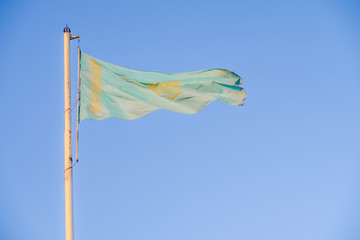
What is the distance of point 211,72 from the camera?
16047 mm

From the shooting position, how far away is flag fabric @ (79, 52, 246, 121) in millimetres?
13052

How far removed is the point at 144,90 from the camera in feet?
47.2

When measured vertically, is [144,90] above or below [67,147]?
above

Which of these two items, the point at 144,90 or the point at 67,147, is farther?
the point at 144,90

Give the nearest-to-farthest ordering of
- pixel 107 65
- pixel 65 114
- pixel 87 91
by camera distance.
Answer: pixel 65 114 → pixel 87 91 → pixel 107 65

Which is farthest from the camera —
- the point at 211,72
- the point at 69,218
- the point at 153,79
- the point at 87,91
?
the point at 211,72

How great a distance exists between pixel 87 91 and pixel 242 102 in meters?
5.80

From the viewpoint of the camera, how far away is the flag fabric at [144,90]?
13.1 m

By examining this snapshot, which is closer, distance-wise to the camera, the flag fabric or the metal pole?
the metal pole

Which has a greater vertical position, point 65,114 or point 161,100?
point 161,100

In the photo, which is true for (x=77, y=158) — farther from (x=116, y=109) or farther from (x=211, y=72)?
(x=211, y=72)

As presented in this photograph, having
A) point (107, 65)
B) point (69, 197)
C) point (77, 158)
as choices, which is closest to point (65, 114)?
point (77, 158)

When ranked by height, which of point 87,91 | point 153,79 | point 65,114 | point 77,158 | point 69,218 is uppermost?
point 153,79

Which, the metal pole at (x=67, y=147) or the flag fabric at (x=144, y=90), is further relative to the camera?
the flag fabric at (x=144, y=90)
